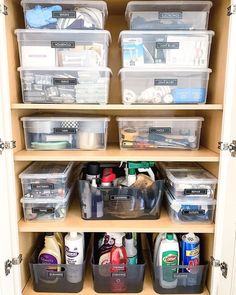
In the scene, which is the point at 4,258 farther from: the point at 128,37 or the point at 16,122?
the point at 128,37

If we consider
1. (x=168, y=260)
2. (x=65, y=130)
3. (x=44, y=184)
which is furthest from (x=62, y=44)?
(x=168, y=260)

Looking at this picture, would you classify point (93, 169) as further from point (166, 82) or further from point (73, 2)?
point (73, 2)

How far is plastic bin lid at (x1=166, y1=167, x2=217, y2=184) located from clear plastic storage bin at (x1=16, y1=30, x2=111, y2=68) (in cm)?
57

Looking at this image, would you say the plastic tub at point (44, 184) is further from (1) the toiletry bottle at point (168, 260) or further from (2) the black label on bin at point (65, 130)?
(1) the toiletry bottle at point (168, 260)

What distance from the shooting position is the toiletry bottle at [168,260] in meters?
1.09

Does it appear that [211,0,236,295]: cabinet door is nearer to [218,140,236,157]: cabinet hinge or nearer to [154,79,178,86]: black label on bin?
[218,140,236,157]: cabinet hinge

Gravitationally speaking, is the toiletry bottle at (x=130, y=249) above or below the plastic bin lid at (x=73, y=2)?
below

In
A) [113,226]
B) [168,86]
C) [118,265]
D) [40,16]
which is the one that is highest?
[40,16]

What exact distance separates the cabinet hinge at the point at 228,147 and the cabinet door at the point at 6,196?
826 millimetres

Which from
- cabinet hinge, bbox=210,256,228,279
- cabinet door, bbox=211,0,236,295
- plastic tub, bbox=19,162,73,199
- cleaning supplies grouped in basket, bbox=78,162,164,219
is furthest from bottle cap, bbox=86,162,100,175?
cabinet hinge, bbox=210,256,228,279

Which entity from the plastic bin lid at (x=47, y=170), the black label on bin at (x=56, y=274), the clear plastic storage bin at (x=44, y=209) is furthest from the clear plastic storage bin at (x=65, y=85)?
the black label on bin at (x=56, y=274)

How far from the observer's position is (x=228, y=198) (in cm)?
98

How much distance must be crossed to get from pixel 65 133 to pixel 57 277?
2.10 ft

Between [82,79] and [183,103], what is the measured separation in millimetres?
431
